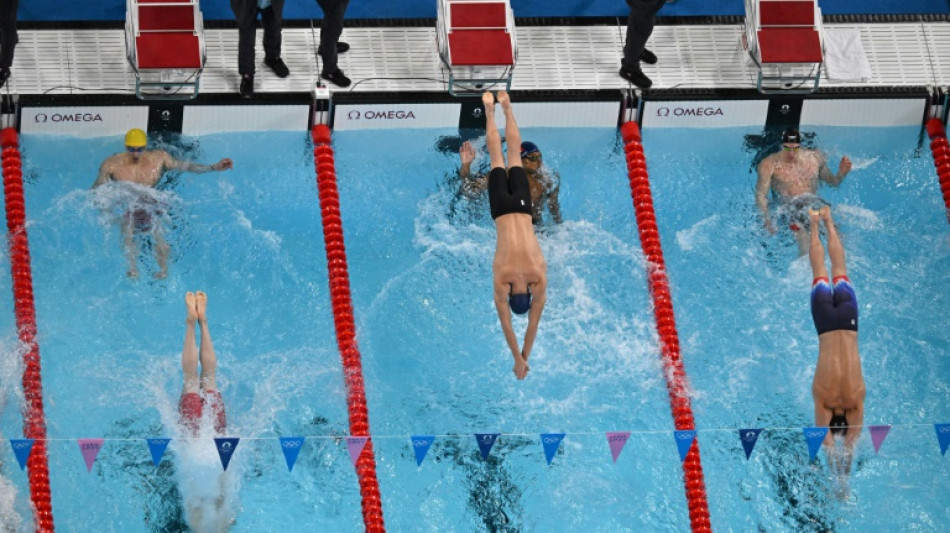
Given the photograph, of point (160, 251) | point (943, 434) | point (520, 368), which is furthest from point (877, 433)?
point (160, 251)

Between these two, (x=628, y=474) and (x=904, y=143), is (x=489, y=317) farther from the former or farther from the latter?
(x=904, y=143)

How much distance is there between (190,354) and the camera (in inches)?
351

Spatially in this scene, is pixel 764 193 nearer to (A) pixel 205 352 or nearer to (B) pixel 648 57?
(B) pixel 648 57

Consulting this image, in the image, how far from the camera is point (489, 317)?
32.9ft

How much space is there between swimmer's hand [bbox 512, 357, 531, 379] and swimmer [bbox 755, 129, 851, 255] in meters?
2.07

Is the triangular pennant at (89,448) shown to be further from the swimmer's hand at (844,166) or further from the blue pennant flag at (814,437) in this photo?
the swimmer's hand at (844,166)

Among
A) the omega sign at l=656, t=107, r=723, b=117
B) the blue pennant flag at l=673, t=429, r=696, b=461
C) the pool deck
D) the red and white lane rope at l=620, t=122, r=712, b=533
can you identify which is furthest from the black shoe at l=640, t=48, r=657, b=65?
the blue pennant flag at l=673, t=429, r=696, b=461

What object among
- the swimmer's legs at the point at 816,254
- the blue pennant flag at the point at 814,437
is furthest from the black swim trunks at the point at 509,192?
the blue pennant flag at the point at 814,437

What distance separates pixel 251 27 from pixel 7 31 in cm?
138

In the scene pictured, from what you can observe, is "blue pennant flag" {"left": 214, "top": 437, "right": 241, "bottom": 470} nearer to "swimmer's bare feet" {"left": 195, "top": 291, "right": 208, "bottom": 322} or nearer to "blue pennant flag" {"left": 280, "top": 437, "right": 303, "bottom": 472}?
"blue pennant flag" {"left": 280, "top": 437, "right": 303, "bottom": 472}

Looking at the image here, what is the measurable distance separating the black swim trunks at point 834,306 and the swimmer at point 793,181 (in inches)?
49.5

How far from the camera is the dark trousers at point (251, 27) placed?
10.2m

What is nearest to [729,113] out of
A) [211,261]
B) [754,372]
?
[754,372]

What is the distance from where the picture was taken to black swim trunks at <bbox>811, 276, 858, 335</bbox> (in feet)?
29.3
